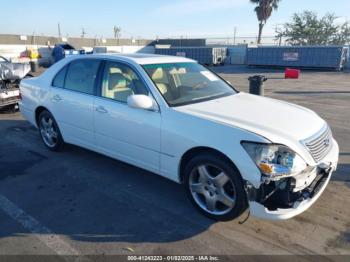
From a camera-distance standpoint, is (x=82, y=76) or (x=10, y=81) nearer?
(x=82, y=76)

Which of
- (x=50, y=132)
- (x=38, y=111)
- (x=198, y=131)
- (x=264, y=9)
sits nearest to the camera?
(x=198, y=131)

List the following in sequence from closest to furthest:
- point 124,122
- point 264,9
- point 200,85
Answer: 1. point 124,122
2. point 200,85
3. point 264,9

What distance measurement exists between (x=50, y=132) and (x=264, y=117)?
3.65m

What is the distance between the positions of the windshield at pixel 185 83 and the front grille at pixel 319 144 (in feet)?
4.39

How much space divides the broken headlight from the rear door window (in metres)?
2.51

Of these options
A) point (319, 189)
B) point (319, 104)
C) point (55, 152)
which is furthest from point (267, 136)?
point (319, 104)

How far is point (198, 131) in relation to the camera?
3215 millimetres

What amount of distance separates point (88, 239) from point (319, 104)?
9.19 metres

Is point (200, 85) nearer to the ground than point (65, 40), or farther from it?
nearer to the ground

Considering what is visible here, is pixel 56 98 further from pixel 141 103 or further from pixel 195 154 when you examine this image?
pixel 195 154

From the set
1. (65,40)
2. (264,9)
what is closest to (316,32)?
(264,9)

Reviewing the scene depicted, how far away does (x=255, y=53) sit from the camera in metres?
28.5

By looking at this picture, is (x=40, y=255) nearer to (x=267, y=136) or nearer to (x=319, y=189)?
(x=267, y=136)

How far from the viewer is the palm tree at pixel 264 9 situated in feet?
128
